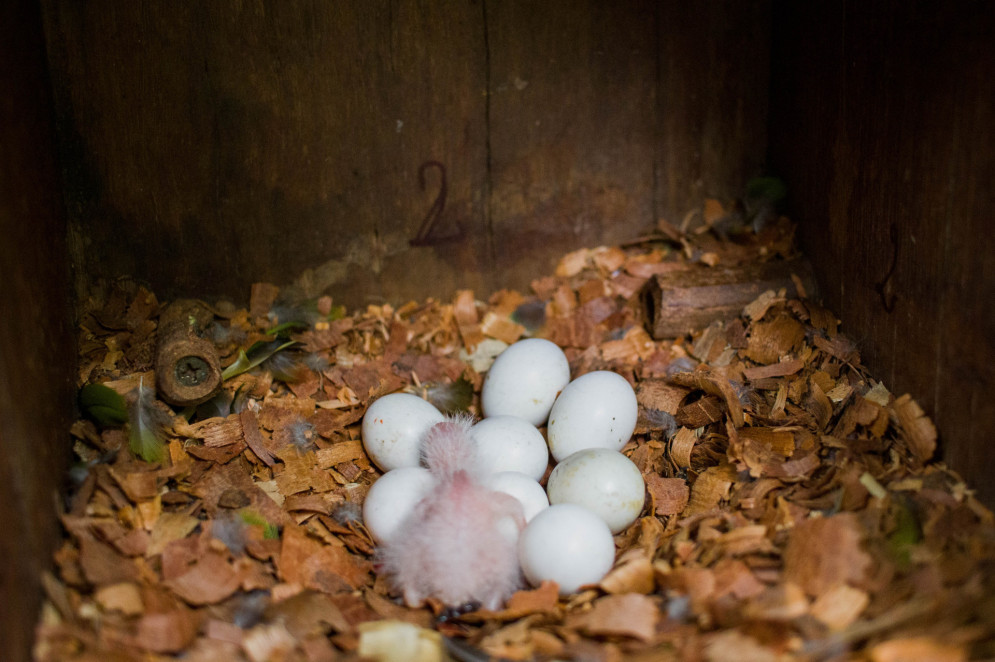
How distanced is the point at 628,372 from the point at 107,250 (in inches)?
65.7

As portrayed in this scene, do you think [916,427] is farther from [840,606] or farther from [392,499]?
[392,499]

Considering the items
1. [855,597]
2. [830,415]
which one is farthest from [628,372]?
[855,597]

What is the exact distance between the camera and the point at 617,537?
1970mm

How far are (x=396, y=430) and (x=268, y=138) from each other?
1.04 metres

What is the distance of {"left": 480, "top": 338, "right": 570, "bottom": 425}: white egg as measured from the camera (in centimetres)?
223

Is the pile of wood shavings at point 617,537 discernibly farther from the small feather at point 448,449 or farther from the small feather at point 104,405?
the small feather at point 448,449

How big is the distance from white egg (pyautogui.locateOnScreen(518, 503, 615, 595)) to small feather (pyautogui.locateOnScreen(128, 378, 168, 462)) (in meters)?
1.00

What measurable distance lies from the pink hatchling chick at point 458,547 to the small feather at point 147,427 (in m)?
0.68

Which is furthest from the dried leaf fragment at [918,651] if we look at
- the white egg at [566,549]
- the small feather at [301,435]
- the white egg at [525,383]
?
the small feather at [301,435]

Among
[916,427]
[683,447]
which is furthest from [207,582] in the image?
[916,427]

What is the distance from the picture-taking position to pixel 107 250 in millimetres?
2314

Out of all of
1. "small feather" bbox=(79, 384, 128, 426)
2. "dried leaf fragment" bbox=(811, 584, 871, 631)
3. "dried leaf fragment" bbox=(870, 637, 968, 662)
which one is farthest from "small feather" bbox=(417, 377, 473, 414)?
"dried leaf fragment" bbox=(870, 637, 968, 662)

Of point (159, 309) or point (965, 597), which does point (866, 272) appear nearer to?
point (965, 597)

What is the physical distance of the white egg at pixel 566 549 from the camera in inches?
66.7
